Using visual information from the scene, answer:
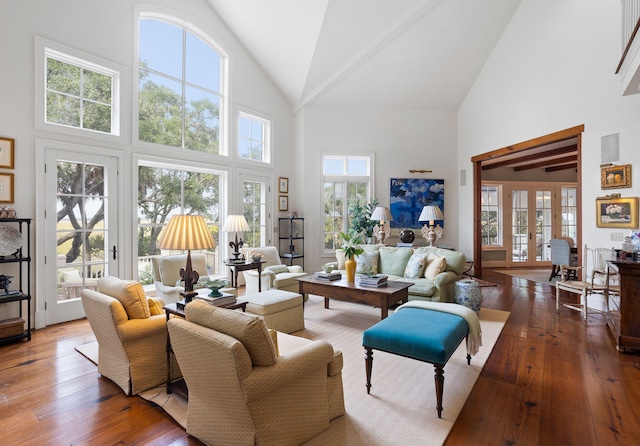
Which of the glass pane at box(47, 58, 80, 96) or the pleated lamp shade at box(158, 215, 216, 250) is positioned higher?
the glass pane at box(47, 58, 80, 96)

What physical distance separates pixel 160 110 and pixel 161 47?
3.39ft

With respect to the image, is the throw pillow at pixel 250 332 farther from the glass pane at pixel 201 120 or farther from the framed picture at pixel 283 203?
the framed picture at pixel 283 203

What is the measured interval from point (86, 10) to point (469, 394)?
6.21 meters

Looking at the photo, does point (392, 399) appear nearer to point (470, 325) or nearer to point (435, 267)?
point (470, 325)

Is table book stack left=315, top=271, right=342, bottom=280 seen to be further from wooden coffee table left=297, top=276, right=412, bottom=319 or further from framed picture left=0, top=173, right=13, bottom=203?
framed picture left=0, top=173, right=13, bottom=203

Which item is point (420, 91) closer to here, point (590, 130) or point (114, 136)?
point (590, 130)

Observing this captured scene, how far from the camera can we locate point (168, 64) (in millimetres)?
5590

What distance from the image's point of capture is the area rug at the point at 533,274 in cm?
739

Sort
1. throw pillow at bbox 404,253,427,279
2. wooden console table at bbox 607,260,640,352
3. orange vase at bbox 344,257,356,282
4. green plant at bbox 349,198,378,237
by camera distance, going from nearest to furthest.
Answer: wooden console table at bbox 607,260,640,352
orange vase at bbox 344,257,356,282
throw pillow at bbox 404,253,427,279
green plant at bbox 349,198,378,237

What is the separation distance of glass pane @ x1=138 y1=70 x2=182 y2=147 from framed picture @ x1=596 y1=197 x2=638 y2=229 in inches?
261

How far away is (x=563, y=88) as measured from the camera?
5469mm

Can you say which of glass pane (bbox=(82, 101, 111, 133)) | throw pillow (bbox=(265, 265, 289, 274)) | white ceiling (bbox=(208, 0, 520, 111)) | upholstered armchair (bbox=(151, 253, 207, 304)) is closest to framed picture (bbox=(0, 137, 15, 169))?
glass pane (bbox=(82, 101, 111, 133))

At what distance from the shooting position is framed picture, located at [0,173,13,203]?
12.6 feet

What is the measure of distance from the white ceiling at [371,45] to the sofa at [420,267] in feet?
12.3
